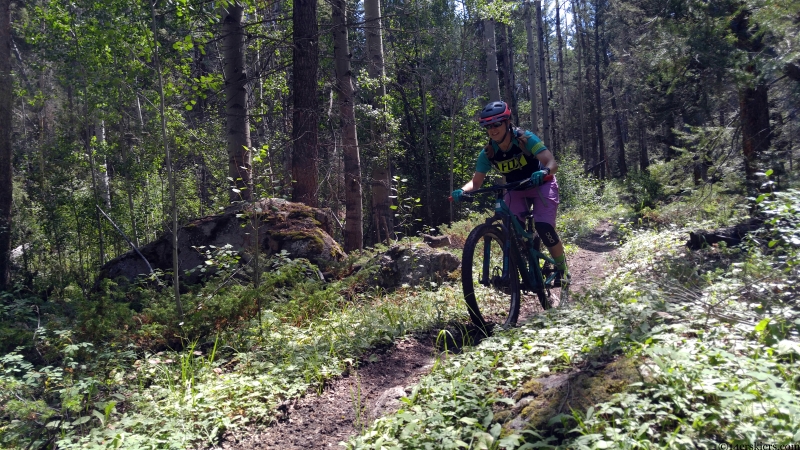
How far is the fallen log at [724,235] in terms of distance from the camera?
6090 mm

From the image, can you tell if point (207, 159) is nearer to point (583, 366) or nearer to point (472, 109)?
point (583, 366)

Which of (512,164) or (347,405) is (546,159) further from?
(347,405)

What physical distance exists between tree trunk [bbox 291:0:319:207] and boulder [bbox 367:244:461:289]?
2451 millimetres

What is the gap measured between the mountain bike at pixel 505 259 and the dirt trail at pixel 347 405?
2.39 feet

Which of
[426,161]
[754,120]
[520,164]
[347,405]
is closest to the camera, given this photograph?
[347,405]

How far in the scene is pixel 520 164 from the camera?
4.84 meters

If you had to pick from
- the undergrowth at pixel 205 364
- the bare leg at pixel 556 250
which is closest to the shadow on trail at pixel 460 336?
the undergrowth at pixel 205 364

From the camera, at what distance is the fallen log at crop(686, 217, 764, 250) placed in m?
6.09

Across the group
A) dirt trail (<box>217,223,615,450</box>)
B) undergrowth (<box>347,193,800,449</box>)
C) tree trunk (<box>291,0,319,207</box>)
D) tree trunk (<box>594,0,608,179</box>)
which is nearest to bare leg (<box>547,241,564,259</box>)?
undergrowth (<box>347,193,800,449</box>)

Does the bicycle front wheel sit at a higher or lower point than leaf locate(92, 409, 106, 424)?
higher

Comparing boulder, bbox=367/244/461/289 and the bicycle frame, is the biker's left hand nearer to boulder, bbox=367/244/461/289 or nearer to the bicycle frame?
the bicycle frame

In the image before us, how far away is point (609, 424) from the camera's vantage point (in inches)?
89.0

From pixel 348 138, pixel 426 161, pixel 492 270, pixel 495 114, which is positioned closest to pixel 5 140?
pixel 348 138

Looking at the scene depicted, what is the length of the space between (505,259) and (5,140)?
1065 cm
